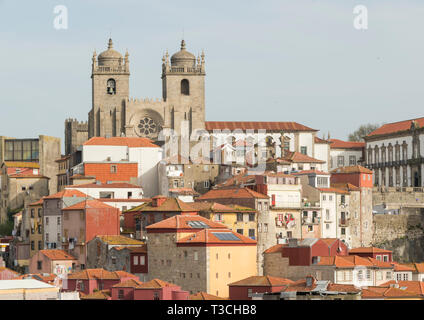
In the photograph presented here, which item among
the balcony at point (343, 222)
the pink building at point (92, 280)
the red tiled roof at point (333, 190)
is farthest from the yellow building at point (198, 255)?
the balcony at point (343, 222)

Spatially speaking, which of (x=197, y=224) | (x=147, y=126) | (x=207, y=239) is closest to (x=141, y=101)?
(x=147, y=126)

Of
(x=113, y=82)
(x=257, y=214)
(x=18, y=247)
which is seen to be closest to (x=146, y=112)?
(x=113, y=82)

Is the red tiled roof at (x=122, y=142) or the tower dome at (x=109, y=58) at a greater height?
the tower dome at (x=109, y=58)

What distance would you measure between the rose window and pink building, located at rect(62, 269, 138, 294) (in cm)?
5256

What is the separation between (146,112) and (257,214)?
43598mm

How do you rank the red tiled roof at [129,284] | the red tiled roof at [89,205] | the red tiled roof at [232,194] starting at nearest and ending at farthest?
the red tiled roof at [129,284]
the red tiled roof at [89,205]
the red tiled roof at [232,194]

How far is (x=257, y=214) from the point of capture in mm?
84750

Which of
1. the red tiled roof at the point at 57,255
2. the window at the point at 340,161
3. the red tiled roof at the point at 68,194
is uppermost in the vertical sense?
the window at the point at 340,161

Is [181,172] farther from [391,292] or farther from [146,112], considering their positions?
[391,292]

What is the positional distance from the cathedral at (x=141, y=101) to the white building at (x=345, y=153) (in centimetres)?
1850

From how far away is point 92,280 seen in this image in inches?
2790

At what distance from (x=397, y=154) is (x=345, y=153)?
337 inches

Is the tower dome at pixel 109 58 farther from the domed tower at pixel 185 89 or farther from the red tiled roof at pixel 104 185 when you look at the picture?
the red tiled roof at pixel 104 185

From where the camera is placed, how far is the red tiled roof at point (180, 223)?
2995 inches
